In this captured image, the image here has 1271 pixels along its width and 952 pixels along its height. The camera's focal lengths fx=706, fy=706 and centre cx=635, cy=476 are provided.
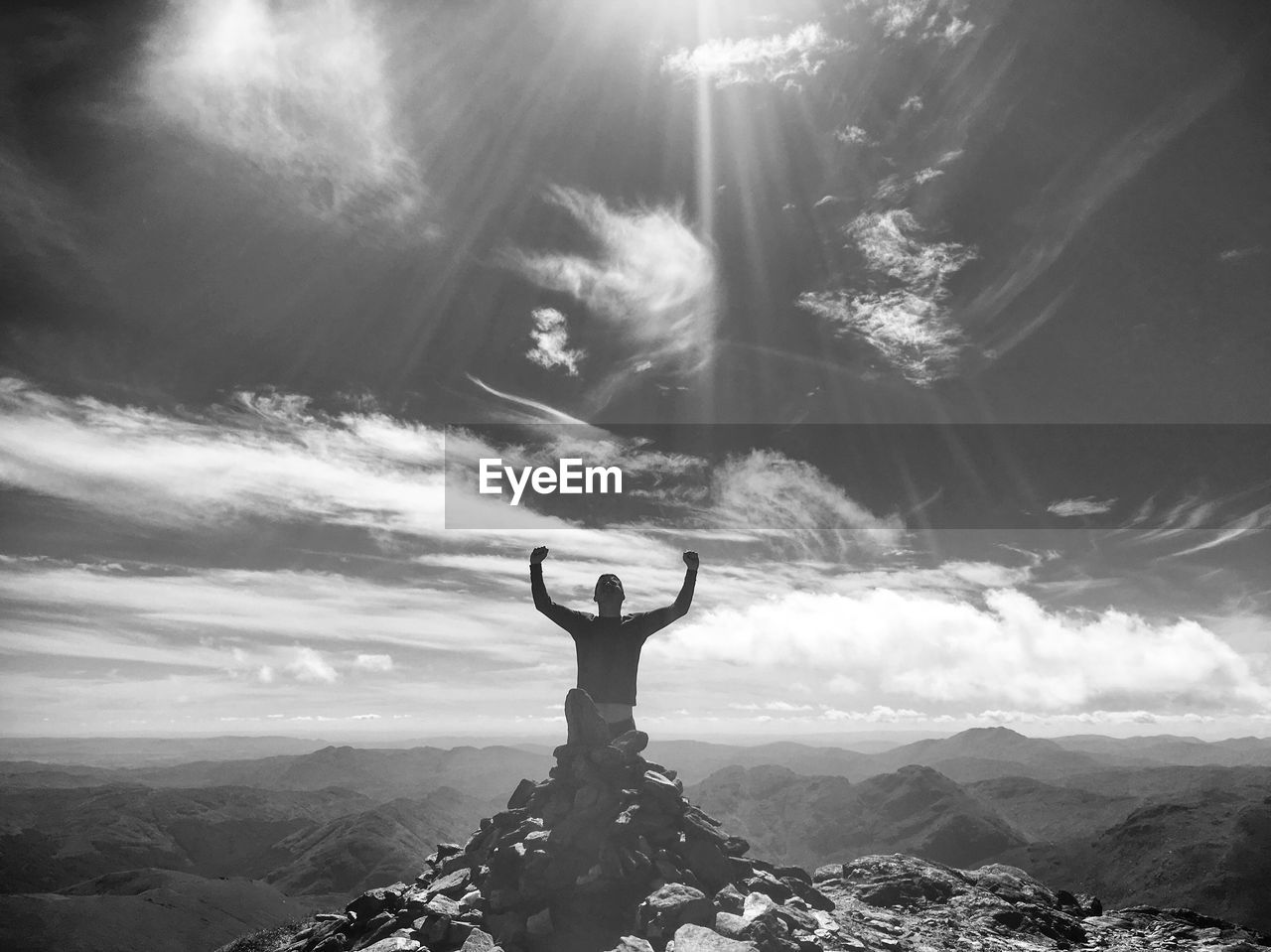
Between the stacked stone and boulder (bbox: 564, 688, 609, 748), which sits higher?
boulder (bbox: 564, 688, 609, 748)

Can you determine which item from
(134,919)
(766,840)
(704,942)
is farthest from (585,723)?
(766,840)

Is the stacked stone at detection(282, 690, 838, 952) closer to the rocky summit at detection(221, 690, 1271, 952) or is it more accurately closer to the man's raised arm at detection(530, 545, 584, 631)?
the rocky summit at detection(221, 690, 1271, 952)

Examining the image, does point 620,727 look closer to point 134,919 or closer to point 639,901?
point 639,901

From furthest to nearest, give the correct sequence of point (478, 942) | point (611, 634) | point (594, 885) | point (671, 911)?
1. point (611, 634)
2. point (594, 885)
3. point (671, 911)
4. point (478, 942)

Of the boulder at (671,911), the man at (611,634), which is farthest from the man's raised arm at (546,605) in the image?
the boulder at (671,911)

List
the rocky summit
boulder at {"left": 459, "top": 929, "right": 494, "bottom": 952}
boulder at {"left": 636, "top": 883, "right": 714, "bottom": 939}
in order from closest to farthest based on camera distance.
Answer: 1. boulder at {"left": 459, "top": 929, "right": 494, "bottom": 952}
2. boulder at {"left": 636, "top": 883, "right": 714, "bottom": 939}
3. the rocky summit

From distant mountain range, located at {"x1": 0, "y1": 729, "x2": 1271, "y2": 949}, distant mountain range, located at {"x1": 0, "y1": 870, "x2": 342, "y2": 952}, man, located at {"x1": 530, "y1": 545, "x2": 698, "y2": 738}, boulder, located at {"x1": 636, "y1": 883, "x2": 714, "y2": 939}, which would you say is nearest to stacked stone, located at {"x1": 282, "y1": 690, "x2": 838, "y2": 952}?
boulder, located at {"x1": 636, "y1": 883, "x2": 714, "y2": 939}

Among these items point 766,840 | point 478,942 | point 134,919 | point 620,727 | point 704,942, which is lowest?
point 766,840
